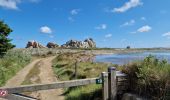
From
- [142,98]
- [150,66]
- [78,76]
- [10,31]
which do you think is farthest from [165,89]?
[10,31]

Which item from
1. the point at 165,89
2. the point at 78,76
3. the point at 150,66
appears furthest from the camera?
the point at 78,76

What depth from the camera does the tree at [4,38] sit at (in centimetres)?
3206

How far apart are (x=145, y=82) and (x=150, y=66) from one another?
2.20 feet

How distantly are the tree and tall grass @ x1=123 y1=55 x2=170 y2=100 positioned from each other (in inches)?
1039

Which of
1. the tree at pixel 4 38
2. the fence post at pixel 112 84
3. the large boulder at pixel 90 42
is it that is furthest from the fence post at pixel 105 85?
the large boulder at pixel 90 42

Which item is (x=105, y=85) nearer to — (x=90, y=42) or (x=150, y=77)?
(x=150, y=77)

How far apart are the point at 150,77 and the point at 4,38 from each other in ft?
90.2

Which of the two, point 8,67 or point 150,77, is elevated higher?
point 150,77

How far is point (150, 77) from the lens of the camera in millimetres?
6859

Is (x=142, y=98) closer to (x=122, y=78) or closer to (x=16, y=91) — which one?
(x=122, y=78)

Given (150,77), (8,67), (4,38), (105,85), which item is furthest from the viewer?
(4,38)

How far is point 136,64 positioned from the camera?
7723 mm

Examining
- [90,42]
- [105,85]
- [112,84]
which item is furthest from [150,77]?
[90,42]

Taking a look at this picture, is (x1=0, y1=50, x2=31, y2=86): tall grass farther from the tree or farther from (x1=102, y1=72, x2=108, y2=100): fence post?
(x1=102, y1=72, x2=108, y2=100): fence post
